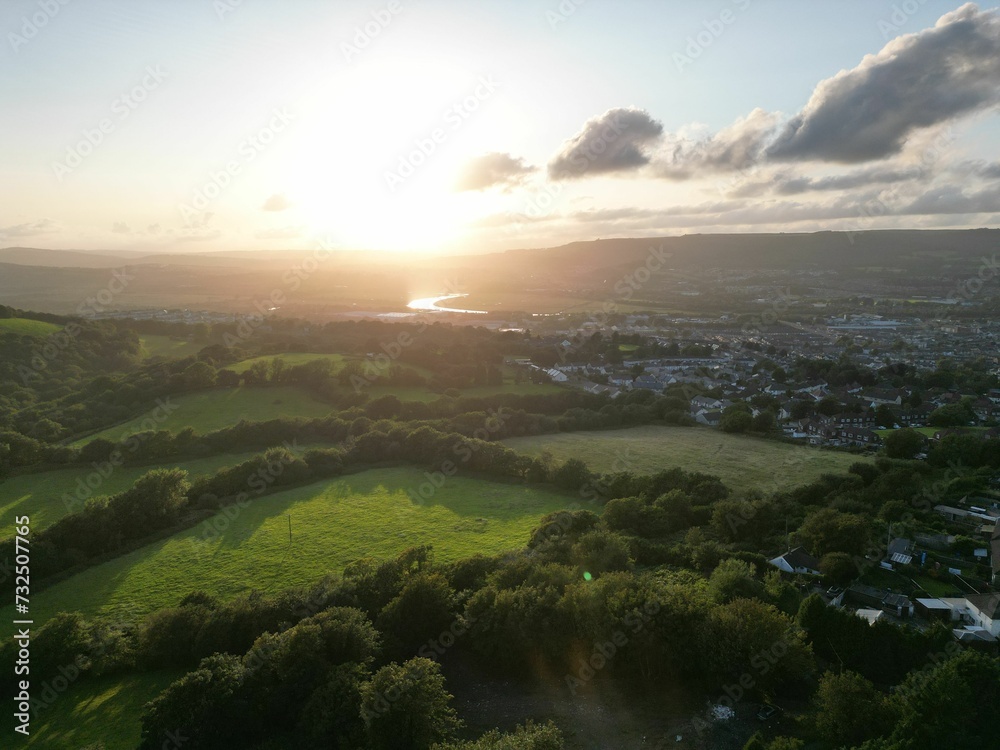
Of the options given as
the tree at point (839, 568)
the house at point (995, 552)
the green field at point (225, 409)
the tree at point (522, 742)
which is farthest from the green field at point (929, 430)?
the green field at point (225, 409)

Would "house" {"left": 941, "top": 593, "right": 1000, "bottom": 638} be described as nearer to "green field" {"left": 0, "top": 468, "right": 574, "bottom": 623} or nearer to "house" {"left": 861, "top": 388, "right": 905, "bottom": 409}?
"green field" {"left": 0, "top": 468, "right": 574, "bottom": 623}

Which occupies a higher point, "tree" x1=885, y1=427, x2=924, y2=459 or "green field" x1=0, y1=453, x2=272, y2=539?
"green field" x1=0, y1=453, x2=272, y2=539

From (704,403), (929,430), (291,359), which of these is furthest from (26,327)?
(929,430)

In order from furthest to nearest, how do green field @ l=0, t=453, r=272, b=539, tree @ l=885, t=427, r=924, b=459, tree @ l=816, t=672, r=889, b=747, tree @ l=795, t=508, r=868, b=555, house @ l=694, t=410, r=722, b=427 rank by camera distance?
1. house @ l=694, t=410, r=722, b=427
2. tree @ l=885, t=427, r=924, b=459
3. green field @ l=0, t=453, r=272, b=539
4. tree @ l=795, t=508, r=868, b=555
5. tree @ l=816, t=672, r=889, b=747

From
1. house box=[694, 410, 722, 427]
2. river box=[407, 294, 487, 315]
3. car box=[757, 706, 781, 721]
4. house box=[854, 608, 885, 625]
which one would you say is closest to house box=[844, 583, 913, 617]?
house box=[854, 608, 885, 625]

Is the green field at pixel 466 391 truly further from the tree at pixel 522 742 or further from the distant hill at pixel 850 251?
the distant hill at pixel 850 251

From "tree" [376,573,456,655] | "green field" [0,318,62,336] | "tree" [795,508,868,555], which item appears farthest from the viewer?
"green field" [0,318,62,336]
